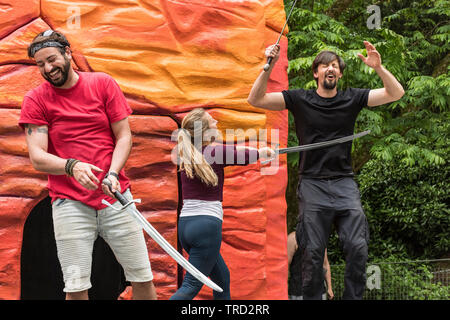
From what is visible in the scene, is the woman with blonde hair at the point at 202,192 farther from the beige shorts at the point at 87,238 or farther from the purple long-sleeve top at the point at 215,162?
the beige shorts at the point at 87,238

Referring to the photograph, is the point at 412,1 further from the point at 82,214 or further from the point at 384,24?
the point at 82,214

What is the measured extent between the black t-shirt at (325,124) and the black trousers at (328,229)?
7 cm

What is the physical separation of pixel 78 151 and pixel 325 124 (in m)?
1.42

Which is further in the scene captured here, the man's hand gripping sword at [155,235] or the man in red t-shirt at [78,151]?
the man in red t-shirt at [78,151]

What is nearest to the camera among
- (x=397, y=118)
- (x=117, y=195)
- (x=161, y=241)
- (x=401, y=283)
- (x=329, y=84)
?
(x=117, y=195)

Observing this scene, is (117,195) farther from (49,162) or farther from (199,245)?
(199,245)

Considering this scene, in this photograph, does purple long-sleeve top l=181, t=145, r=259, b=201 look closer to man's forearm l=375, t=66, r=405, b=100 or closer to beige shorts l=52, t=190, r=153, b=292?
beige shorts l=52, t=190, r=153, b=292

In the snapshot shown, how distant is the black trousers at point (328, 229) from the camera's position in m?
3.42

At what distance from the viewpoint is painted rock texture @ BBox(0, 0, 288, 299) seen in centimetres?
436

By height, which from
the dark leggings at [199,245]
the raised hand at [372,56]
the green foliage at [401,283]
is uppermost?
the raised hand at [372,56]

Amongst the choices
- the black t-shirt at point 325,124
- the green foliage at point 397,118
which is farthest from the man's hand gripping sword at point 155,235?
the green foliage at point 397,118

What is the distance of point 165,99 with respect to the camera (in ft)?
15.4

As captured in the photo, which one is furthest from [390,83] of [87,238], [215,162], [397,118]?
[397,118]
